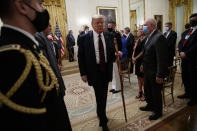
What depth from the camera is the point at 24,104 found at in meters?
0.57

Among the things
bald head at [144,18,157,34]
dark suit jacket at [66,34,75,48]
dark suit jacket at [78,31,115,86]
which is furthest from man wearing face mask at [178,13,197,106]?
dark suit jacket at [66,34,75,48]

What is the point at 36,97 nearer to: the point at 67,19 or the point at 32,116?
the point at 32,116

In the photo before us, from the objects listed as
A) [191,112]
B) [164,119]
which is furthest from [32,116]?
[191,112]

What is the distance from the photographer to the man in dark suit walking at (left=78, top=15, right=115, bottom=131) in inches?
82.2

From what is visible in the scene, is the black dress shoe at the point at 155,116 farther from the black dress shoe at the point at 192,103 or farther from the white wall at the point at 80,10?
the white wall at the point at 80,10

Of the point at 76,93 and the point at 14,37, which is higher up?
the point at 14,37

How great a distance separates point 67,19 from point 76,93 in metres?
5.63

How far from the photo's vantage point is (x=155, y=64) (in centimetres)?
225

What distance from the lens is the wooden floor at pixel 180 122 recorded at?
213 centimetres

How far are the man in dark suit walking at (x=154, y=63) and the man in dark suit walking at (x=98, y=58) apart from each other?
64 cm

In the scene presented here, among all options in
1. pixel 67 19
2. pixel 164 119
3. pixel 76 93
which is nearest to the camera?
pixel 164 119

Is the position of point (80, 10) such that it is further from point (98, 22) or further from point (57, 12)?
point (98, 22)

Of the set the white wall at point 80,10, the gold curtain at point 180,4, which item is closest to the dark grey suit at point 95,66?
the white wall at point 80,10

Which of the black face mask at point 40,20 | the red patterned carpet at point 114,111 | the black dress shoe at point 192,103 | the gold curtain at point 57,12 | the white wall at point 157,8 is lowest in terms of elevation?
the red patterned carpet at point 114,111
